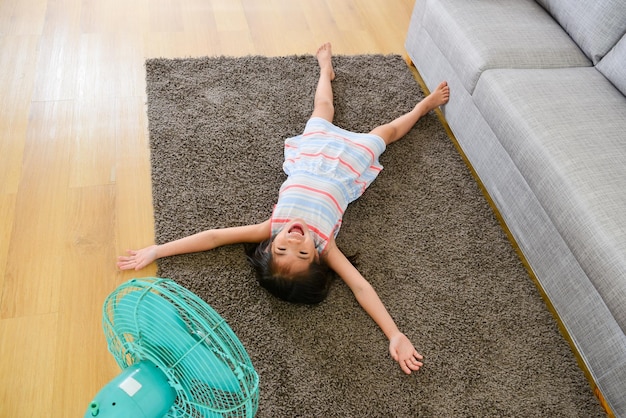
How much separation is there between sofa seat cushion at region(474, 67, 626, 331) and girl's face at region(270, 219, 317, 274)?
2.55ft

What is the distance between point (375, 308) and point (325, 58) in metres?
1.29

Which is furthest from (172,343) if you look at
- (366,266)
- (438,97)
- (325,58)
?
(325,58)

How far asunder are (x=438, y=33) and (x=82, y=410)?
1.91 meters

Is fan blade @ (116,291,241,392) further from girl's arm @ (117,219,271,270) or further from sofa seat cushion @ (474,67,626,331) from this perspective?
sofa seat cushion @ (474,67,626,331)

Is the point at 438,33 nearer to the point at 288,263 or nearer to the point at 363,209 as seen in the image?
the point at 363,209

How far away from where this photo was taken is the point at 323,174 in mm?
1876

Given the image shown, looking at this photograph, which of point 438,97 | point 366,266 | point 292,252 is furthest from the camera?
point 438,97

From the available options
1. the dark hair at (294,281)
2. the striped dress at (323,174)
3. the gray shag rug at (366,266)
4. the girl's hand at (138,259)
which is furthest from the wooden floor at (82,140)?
the striped dress at (323,174)

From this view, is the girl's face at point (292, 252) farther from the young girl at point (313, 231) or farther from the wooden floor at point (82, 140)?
the wooden floor at point (82, 140)

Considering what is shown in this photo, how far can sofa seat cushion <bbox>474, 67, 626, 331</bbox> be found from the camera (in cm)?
147

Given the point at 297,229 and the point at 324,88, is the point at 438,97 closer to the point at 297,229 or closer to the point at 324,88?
the point at 324,88

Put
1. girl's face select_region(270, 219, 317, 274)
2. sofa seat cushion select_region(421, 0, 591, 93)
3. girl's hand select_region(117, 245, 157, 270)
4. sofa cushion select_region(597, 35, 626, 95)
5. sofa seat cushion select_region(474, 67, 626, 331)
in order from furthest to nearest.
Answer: sofa seat cushion select_region(421, 0, 591, 93)
sofa cushion select_region(597, 35, 626, 95)
girl's hand select_region(117, 245, 157, 270)
girl's face select_region(270, 219, 317, 274)
sofa seat cushion select_region(474, 67, 626, 331)

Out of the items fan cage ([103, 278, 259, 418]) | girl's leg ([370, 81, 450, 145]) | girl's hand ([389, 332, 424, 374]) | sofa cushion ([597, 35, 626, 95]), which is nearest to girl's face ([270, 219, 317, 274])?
girl's hand ([389, 332, 424, 374])

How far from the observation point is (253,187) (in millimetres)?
1984
